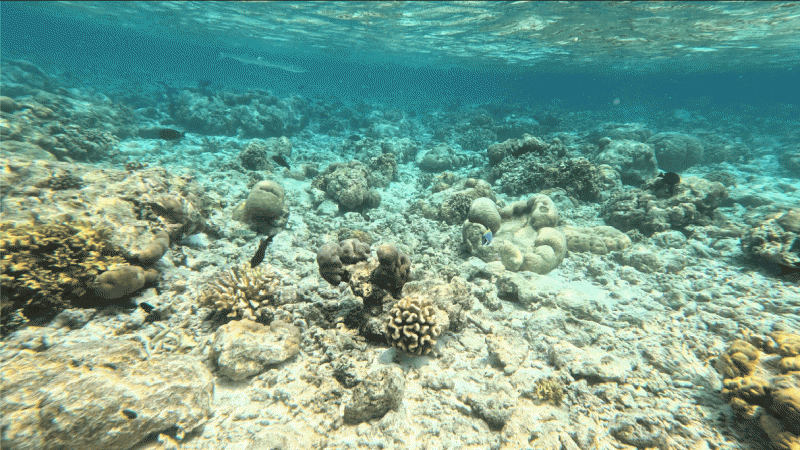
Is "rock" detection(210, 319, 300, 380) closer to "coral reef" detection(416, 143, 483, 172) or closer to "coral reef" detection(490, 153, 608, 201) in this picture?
"coral reef" detection(490, 153, 608, 201)

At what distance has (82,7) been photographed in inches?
1286

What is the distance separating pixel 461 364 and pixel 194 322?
402 centimetres

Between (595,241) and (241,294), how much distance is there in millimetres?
8328

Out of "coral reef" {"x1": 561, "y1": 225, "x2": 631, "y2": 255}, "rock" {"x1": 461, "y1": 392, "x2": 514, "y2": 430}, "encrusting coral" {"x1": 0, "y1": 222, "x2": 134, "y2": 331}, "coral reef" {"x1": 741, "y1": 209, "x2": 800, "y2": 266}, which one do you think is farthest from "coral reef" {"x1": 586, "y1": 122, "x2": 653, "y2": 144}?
"encrusting coral" {"x1": 0, "y1": 222, "x2": 134, "y2": 331}

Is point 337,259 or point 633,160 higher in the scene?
point 337,259

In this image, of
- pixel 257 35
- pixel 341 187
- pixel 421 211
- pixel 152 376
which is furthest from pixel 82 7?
pixel 152 376

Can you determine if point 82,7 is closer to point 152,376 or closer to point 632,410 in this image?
point 152,376

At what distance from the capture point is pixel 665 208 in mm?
9297

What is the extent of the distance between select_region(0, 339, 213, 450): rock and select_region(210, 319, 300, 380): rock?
29 centimetres

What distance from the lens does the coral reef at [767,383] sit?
2.93 meters

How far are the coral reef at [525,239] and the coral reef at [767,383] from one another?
11.1 ft

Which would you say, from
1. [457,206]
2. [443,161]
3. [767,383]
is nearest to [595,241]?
[457,206]

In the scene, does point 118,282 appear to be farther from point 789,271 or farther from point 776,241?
point 776,241

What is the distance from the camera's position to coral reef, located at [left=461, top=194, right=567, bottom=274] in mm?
6949
